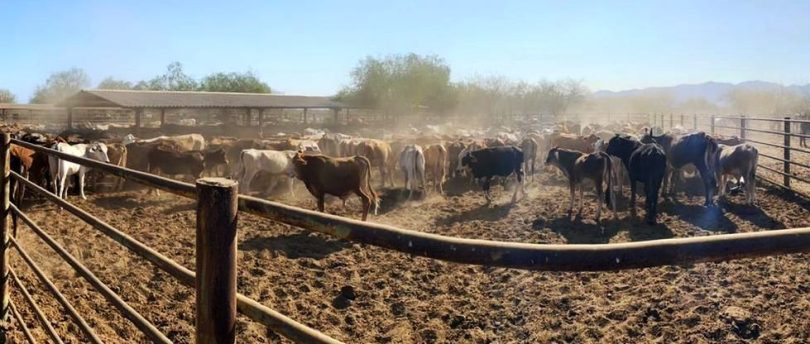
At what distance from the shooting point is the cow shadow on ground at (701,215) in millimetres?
9241

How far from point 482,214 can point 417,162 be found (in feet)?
9.69

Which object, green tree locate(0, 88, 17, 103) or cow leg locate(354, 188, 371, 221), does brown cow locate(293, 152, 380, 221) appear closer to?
cow leg locate(354, 188, 371, 221)

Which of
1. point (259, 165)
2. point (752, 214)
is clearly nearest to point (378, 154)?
point (259, 165)

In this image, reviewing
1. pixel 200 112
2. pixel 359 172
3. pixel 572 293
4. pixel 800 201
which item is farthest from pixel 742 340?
pixel 200 112

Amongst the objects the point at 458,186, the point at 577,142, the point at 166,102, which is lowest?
the point at 458,186

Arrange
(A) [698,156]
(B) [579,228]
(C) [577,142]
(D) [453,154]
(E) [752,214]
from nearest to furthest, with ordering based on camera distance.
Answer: (B) [579,228] → (E) [752,214] → (A) [698,156] → (D) [453,154] → (C) [577,142]

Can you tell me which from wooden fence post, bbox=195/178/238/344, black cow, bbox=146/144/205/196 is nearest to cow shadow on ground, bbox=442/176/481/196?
black cow, bbox=146/144/205/196

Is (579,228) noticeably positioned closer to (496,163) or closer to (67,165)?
(496,163)

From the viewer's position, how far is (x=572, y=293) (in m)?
5.88

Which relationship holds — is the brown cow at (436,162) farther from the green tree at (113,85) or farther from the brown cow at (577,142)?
the green tree at (113,85)

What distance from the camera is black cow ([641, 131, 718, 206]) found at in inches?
450

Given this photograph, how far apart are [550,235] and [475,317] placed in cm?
401

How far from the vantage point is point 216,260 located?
5.38ft

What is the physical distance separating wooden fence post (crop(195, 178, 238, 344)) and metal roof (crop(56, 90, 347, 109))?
29.3 meters
